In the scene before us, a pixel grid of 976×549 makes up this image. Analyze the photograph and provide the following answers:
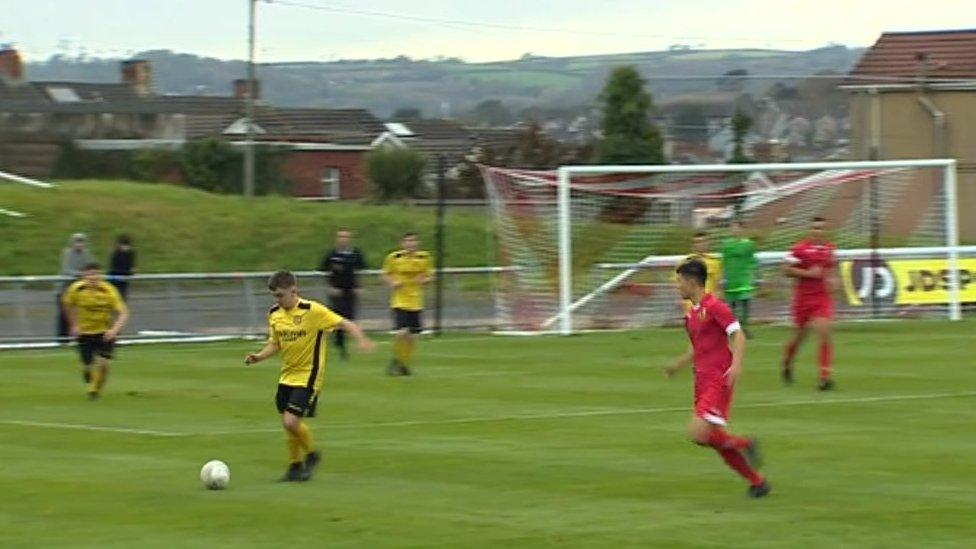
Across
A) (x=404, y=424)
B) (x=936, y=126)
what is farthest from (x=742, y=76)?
(x=404, y=424)

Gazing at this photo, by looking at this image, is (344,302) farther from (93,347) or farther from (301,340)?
(301,340)

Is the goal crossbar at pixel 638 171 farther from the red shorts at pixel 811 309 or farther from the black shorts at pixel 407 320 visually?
the red shorts at pixel 811 309

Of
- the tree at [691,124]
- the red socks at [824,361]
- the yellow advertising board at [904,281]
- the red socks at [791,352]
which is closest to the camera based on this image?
the red socks at [824,361]

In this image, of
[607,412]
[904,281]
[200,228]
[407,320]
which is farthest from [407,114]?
[607,412]

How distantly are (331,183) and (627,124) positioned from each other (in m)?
14.2

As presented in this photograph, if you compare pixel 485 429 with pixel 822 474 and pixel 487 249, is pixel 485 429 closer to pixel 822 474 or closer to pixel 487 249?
pixel 822 474

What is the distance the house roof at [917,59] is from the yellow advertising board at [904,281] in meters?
28.9

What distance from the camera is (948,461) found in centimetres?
1573

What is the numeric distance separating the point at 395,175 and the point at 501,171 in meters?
30.8

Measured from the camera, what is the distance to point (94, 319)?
2305 centimetres

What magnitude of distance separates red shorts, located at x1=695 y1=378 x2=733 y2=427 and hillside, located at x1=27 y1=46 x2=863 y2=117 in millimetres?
72502

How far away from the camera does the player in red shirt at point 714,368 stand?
13.3 meters

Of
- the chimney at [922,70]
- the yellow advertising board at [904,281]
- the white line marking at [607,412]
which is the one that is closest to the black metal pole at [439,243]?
the yellow advertising board at [904,281]

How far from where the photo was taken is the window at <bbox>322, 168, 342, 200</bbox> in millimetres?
77125
